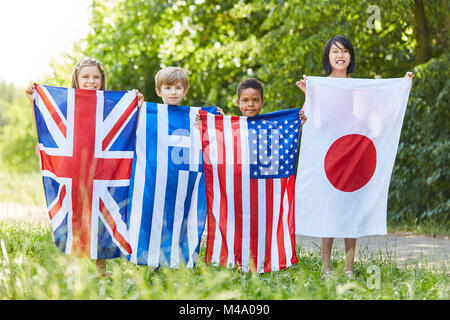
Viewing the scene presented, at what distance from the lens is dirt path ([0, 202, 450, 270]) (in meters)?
5.68

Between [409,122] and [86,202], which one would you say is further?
[409,122]

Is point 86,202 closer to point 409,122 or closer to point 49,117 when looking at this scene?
point 49,117

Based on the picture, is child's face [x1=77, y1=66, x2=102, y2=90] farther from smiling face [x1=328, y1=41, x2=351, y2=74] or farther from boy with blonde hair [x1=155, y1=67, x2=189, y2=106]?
smiling face [x1=328, y1=41, x2=351, y2=74]

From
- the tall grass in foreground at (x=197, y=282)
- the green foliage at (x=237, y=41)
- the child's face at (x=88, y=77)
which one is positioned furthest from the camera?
the green foliage at (x=237, y=41)

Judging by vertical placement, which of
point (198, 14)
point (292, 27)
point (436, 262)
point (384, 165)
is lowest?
point (436, 262)

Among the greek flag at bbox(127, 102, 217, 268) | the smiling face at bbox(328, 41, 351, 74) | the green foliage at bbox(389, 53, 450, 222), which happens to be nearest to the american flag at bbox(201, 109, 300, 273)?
the greek flag at bbox(127, 102, 217, 268)

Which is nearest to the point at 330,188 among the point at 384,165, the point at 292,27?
the point at 384,165

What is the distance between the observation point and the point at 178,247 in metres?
4.52

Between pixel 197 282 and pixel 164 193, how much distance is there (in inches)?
37.3

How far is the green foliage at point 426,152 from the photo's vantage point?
316 inches

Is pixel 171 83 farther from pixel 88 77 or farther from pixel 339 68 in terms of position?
pixel 339 68

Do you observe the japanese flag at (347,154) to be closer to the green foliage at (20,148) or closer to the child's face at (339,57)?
the child's face at (339,57)

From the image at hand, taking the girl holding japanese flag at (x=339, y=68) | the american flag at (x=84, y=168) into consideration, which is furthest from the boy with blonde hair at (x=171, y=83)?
the girl holding japanese flag at (x=339, y=68)
